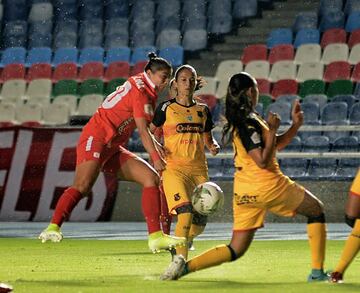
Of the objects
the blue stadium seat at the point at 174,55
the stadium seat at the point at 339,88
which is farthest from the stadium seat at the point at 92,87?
the stadium seat at the point at 339,88

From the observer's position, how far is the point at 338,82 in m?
21.7

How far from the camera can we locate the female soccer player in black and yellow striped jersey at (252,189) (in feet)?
28.9

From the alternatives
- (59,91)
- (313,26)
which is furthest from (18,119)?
(313,26)

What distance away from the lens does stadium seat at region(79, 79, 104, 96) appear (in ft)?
80.4

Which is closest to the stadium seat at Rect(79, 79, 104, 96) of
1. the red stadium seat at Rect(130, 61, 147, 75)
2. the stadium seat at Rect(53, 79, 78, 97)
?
the stadium seat at Rect(53, 79, 78, 97)

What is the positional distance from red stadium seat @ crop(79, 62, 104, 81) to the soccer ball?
14740 millimetres

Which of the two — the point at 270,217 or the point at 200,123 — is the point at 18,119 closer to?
the point at 270,217

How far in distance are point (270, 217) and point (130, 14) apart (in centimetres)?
921

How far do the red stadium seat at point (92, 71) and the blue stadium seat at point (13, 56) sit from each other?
1915 mm

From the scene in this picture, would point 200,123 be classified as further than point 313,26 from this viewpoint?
No

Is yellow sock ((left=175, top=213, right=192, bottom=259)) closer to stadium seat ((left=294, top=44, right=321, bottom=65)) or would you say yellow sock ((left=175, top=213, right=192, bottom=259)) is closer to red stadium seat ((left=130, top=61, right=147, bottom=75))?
stadium seat ((left=294, top=44, right=321, bottom=65))

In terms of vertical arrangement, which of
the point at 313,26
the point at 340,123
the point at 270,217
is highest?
the point at 313,26

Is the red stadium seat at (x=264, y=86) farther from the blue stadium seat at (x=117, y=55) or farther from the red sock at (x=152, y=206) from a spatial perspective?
the red sock at (x=152, y=206)

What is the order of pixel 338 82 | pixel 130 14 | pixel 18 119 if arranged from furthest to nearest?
1. pixel 130 14
2. pixel 18 119
3. pixel 338 82
